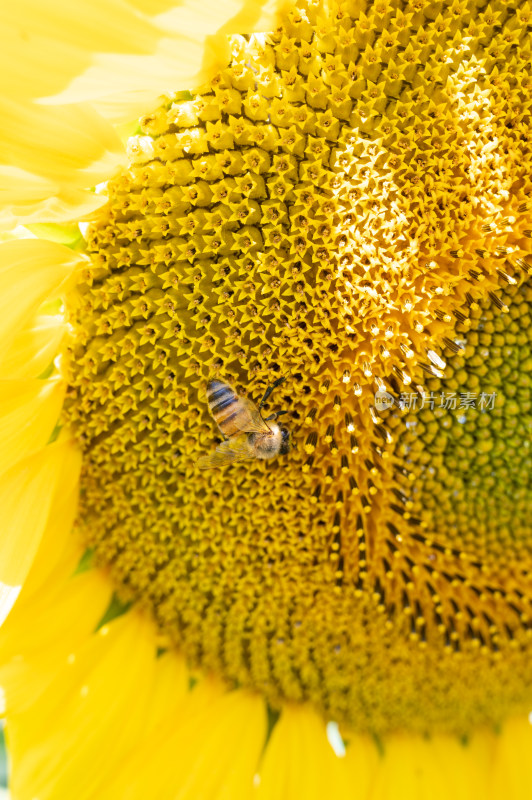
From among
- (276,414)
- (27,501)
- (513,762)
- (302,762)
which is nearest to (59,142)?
(276,414)

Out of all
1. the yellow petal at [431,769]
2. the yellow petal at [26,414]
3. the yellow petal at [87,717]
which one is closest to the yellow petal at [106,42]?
the yellow petal at [26,414]

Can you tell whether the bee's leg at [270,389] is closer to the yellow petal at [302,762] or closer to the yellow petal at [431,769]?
the yellow petal at [302,762]

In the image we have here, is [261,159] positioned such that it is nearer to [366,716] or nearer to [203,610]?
[203,610]

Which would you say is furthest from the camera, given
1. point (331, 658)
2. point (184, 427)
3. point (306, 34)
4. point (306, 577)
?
point (331, 658)

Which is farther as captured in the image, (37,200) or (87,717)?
(87,717)

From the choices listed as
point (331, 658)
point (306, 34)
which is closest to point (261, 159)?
point (306, 34)

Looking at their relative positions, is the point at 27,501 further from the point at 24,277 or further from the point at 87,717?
the point at 87,717

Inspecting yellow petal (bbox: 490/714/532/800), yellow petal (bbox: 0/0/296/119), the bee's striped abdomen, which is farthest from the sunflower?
yellow petal (bbox: 490/714/532/800)
